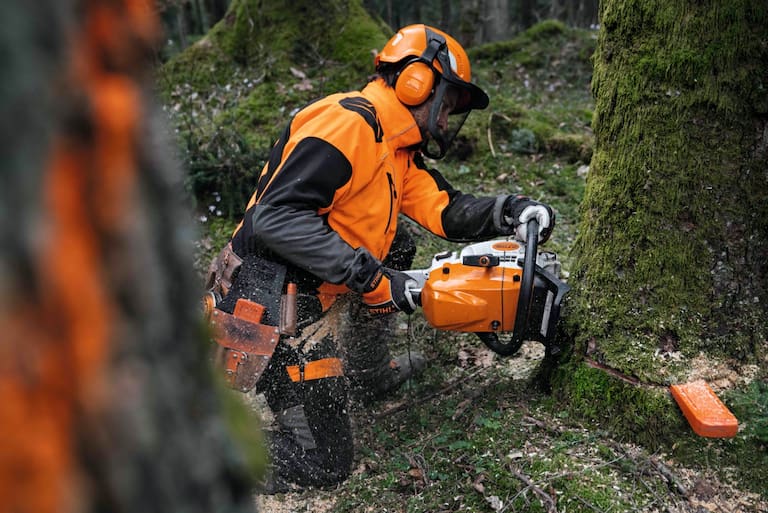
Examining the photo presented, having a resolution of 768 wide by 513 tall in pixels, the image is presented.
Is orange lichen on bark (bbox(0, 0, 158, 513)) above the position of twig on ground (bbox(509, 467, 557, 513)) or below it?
above

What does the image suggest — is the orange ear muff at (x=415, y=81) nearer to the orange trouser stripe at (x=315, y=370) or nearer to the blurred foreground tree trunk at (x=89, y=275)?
the orange trouser stripe at (x=315, y=370)

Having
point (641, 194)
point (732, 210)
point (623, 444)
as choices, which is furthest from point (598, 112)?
point (623, 444)

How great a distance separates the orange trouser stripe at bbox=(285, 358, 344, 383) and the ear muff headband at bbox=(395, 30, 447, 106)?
1449 mm

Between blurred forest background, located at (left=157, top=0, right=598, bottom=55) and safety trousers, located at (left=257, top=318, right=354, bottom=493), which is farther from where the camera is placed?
blurred forest background, located at (left=157, top=0, right=598, bottom=55)

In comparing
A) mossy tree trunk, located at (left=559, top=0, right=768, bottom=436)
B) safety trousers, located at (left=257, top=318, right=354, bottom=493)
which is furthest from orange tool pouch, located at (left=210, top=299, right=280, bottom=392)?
mossy tree trunk, located at (left=559, top=0, right=768, bottom=436)

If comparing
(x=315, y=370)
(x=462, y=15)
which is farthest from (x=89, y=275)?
(x=462, y=15)

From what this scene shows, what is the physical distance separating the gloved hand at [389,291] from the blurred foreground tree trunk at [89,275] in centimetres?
239

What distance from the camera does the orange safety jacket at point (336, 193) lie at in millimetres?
2920

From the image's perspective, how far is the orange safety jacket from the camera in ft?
9.58

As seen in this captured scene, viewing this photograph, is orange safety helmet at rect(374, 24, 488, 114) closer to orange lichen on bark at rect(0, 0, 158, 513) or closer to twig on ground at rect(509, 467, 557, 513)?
twig on ground at rect(509, 467, 557, 513)

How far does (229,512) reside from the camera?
2.32 ft

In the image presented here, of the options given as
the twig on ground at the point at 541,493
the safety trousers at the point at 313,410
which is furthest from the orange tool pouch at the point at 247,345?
the twig on ground at the point at 541,493

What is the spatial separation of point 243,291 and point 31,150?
2705mm

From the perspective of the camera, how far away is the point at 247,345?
10.1ft
